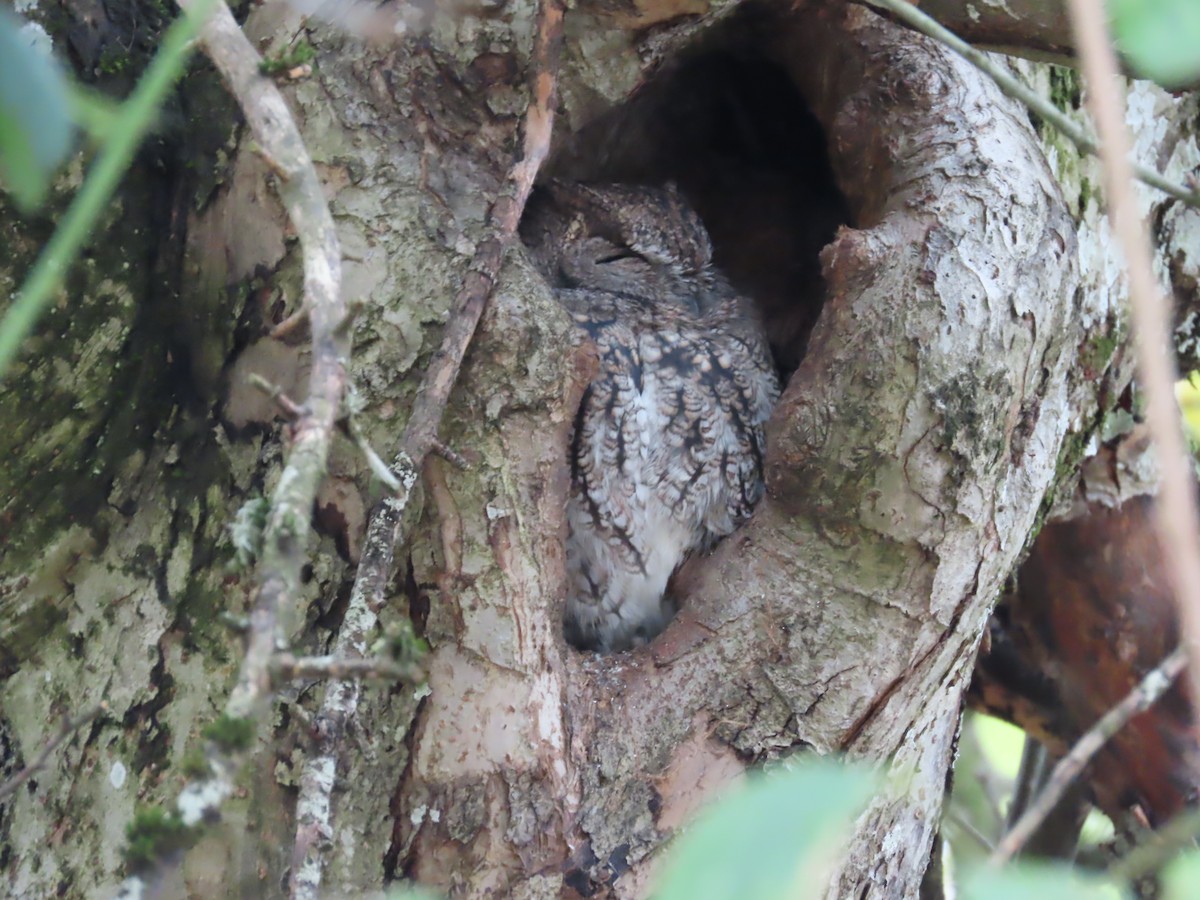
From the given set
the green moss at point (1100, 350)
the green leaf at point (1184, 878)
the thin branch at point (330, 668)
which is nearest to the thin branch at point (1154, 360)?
the green leaf at point (1184, 878)

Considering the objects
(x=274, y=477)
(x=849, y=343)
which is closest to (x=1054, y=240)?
(x=849, y=343)

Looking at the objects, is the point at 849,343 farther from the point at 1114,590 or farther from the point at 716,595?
the point at 1114,590

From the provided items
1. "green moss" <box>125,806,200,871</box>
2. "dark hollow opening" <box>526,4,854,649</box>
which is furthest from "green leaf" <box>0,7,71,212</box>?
"dark hollow opening" <box>526,4,854,649</box>

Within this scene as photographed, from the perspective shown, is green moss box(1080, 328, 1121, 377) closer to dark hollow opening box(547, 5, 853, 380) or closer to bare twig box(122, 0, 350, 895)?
dark hollow opening box(547, 5, 853, 380)

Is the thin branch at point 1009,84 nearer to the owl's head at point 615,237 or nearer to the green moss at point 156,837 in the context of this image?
the green moss at point 156,837

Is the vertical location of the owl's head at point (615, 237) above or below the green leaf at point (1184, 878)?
above
